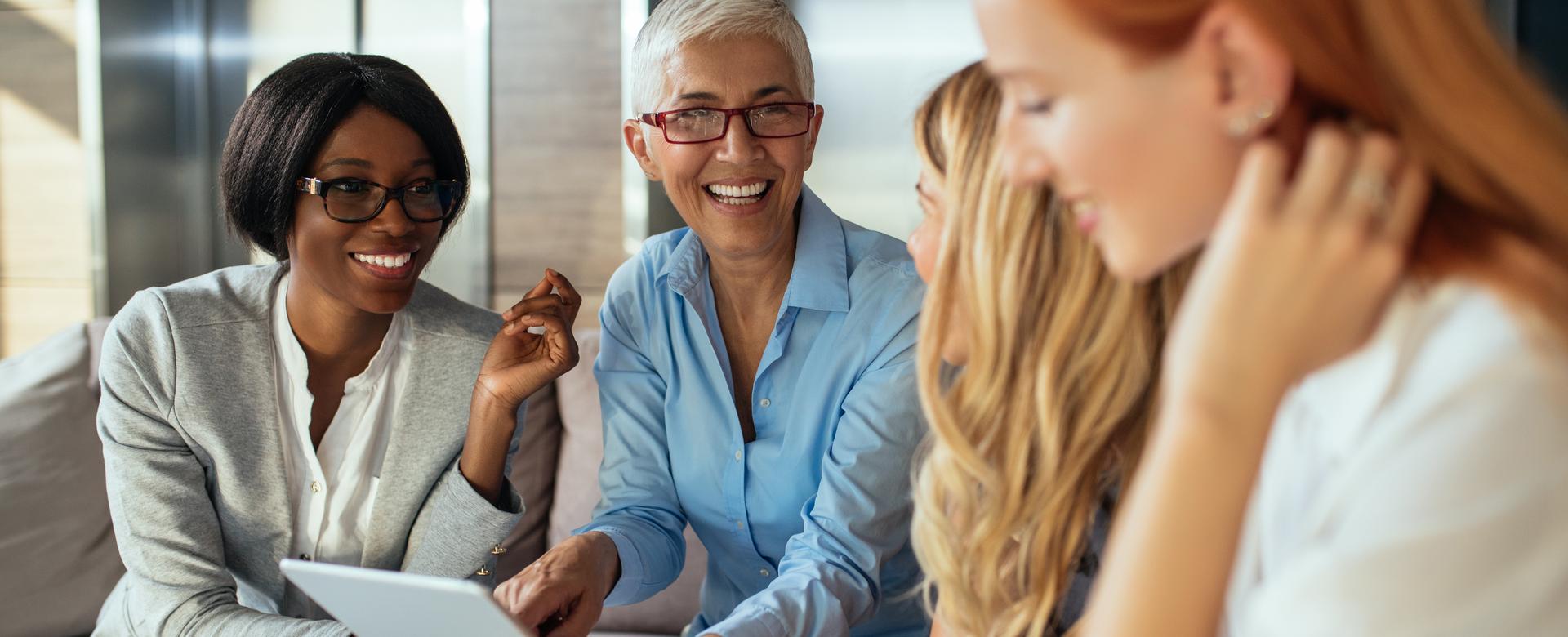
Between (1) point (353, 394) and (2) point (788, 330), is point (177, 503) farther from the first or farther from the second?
(2) point (788, 330)

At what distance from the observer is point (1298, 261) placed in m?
0.64

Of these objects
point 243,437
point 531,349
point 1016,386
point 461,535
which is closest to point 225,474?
point 243,437

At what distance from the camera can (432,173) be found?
1766mm

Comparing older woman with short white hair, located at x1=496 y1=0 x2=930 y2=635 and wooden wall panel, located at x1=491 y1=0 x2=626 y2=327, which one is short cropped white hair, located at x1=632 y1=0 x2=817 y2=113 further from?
wooden wall panel, located at x1=491 y1=0 x2=626 y2=327

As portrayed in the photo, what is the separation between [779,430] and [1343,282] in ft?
3.76

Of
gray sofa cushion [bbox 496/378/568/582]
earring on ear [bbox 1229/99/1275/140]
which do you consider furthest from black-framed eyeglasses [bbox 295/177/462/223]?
earring on ear [bbox 1229/99/1275/140]

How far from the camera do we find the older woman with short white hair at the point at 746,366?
62.7 inches

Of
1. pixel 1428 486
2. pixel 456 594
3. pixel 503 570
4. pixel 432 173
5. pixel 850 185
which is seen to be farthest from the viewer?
pixel 850 185

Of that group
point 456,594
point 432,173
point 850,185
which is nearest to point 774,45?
point 432,173

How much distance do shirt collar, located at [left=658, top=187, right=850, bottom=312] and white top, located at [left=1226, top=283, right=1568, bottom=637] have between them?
1.08 m

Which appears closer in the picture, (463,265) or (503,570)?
(503,570)

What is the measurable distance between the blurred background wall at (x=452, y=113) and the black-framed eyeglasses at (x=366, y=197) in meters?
1.51

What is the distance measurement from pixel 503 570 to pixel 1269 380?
6.50 ft

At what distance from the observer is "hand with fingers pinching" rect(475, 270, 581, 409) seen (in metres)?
1.70
